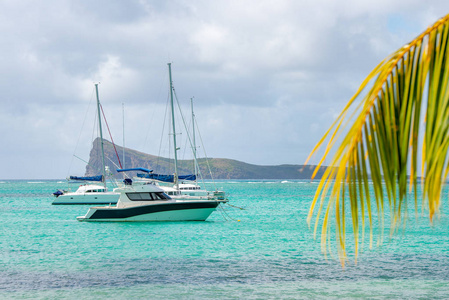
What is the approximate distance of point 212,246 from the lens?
3566 centimetres

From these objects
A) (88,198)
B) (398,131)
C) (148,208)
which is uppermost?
(398,131)

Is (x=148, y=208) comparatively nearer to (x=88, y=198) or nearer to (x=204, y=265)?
(x=204, y=265)

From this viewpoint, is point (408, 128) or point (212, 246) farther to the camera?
point (212, 246)

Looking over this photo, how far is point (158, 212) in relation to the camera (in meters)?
45.3

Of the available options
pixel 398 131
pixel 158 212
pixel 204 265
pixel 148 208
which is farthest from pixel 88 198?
pixel 398 131

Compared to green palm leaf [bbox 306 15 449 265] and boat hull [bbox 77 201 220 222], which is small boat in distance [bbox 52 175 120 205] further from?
green palm leaf [bbox 306 15 449 265]

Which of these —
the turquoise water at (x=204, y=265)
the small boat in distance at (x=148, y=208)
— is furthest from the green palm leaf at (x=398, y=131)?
the small boat in distance at (x=148, y=208)

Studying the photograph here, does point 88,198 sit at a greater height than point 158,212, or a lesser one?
greater

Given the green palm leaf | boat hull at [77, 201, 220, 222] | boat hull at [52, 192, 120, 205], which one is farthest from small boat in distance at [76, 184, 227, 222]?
the green palm leaf

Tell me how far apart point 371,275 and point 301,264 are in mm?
4293

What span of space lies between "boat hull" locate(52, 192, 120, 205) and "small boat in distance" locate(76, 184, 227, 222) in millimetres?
28136

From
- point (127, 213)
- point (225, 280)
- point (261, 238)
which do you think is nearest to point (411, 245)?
point (261, 238)

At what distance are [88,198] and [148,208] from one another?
3695 cm

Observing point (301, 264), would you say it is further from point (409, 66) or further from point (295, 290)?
point (409, 66)
